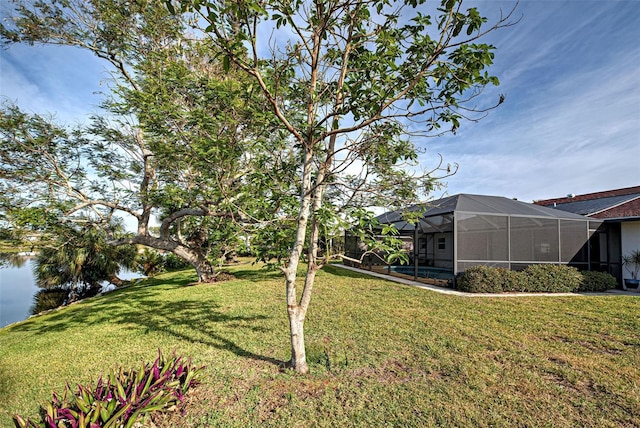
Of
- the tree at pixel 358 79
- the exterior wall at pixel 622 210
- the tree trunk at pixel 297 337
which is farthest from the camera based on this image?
the exterior wall at pixel 622 210

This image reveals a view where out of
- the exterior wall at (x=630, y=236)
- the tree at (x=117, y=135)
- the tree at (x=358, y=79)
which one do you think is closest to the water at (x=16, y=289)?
the tree at (x=117, y=135)

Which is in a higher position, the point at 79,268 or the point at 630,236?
the point at 630,236

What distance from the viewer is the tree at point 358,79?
2.51 m

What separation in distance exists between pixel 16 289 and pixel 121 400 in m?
15.6

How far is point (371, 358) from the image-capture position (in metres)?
A: 3.84

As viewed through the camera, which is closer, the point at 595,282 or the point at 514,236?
the point at 595,282

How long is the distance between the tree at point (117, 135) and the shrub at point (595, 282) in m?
12.1

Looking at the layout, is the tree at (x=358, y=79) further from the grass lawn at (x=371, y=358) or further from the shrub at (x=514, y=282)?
the shrub at (x=514, y=282)

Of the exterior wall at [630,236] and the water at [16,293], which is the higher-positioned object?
the exterior wall at [630,236]

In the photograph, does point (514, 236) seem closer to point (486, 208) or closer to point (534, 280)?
point (486, 208)

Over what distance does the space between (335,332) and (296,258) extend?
2.29 meters

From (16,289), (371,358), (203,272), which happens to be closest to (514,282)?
(371,358)

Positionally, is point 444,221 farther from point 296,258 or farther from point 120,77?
point 120,77

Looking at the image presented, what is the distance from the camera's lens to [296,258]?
3.39m
